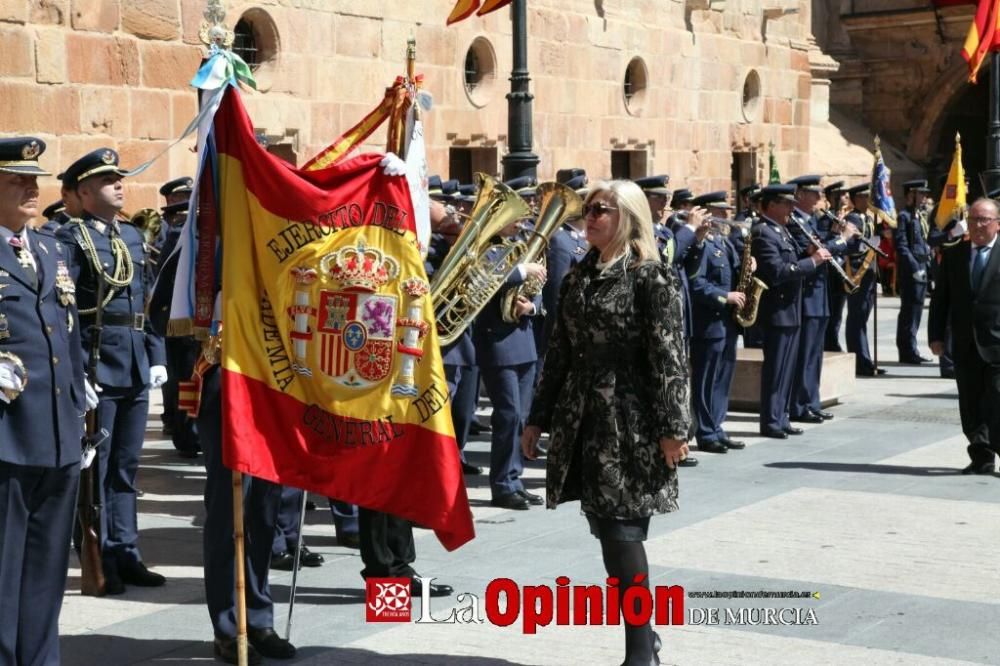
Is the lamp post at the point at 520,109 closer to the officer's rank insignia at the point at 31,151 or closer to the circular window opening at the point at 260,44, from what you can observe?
the circular window opening at the point at 260,44

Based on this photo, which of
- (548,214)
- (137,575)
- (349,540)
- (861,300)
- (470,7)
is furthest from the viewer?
(861,300)

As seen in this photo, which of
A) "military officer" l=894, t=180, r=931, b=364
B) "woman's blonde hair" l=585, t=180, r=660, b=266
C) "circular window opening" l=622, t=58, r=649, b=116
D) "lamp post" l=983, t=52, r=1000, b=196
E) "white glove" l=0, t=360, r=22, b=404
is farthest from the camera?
"circular window opening" l=622, t=58, r=649, b=116

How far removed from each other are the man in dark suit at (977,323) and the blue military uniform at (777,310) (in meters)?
1.64

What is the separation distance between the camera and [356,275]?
263 inches

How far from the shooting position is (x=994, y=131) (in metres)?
22.5

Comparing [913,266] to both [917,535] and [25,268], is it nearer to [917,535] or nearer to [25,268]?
[917,535]

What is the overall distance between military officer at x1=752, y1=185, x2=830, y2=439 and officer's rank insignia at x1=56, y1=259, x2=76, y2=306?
767cm

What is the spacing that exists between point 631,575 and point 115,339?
3118 mm

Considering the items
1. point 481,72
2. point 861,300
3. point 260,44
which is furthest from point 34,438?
point 481,72

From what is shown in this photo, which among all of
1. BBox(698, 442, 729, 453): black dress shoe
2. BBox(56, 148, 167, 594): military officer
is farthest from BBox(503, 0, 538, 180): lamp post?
BBox(56, 148, 167, 594): military officer

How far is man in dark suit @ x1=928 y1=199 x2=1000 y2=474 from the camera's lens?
11023mm

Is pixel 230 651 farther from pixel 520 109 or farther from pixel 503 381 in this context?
pixel 520 109

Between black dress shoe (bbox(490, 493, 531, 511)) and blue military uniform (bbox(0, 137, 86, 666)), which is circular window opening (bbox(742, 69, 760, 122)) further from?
blue military uniform (bbox(0, 137, 86, 666))

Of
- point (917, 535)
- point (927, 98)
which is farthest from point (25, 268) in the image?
point (927, 98)
